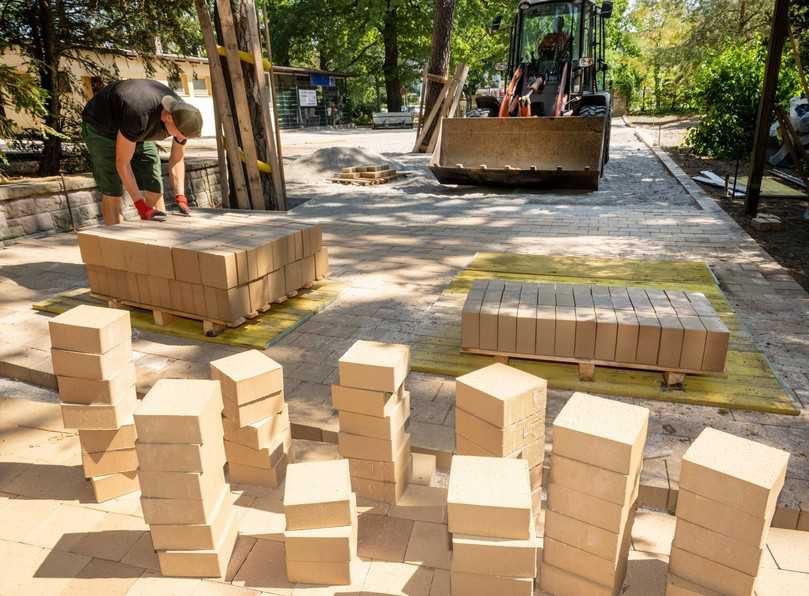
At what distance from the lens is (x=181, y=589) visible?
92.7 inches

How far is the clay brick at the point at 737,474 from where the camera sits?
1920 millimetres

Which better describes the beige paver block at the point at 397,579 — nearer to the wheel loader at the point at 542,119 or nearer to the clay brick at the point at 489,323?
the clay brick at the point at 489,323

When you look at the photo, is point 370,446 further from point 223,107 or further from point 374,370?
point 223,107

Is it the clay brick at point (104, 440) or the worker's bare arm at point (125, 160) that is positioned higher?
the worker's bare arm at point (125, 160)

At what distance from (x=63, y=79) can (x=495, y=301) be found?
8714 millimetres

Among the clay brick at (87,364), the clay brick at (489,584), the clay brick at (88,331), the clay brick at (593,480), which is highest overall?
the clay brick at (88,331)

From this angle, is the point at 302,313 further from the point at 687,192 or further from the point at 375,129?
the point at 375,129

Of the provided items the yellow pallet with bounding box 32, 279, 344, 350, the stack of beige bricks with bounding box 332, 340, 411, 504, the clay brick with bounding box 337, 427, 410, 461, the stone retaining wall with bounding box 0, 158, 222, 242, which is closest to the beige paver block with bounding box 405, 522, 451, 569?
the stack of beige bricks with bounding box 332, 340, 411, 504

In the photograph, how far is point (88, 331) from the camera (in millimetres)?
2809

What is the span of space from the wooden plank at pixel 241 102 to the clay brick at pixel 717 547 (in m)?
7.09

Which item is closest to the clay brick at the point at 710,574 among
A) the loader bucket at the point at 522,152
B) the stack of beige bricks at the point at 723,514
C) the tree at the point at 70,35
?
the stack of beige bricks at the point at 723,514

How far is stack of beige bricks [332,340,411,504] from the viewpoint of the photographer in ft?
8.94

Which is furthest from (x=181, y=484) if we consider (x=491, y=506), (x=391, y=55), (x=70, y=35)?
(x=391, y=55)

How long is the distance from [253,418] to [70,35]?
9.36 metres
